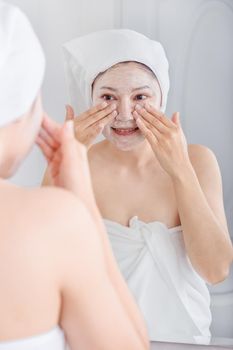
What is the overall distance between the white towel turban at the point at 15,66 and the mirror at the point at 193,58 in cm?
49

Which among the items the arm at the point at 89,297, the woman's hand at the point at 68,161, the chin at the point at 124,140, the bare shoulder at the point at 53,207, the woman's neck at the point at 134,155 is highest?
the chin at the point at 124,140

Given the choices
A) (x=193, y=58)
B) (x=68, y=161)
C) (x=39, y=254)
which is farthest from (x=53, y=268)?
(x=193, y=58)

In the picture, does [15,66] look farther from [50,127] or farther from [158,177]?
[158,177]

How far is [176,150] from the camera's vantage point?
0.94 metres

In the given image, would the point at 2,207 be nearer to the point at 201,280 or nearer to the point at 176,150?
the point at 176,150

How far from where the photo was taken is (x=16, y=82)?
1.84 ft

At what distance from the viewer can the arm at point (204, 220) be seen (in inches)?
37.5

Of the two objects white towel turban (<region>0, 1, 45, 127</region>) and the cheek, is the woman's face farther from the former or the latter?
white towel turban (<region>0, 1, 45, 127</region>)

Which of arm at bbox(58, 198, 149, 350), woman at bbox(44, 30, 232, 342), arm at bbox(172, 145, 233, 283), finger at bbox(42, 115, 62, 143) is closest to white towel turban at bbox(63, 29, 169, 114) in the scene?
woman at bbox(44, 30, 232, 342)

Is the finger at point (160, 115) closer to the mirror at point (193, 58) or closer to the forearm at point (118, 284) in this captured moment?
the mirror at point (193, 58)

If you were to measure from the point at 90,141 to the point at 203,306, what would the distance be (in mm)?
365

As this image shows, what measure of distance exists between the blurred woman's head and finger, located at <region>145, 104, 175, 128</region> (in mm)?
411

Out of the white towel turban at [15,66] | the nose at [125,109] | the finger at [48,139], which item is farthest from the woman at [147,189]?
the white towel turban at [15,66]

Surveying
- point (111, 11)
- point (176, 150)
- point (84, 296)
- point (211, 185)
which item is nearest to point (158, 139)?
point (176, 150)
